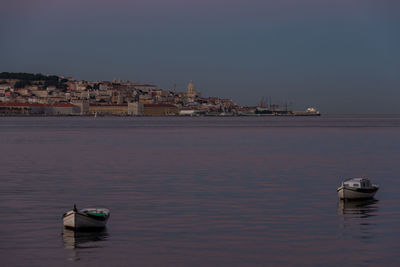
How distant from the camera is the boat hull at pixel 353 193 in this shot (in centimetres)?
2219

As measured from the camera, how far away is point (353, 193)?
22.3 m

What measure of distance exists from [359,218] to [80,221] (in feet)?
24.5

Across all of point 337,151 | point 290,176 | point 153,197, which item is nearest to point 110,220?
point 153,197

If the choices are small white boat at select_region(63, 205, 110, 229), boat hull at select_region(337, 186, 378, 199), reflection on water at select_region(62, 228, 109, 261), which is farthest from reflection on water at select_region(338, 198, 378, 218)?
reflection on water at select_region(62, 228, 109, 261)

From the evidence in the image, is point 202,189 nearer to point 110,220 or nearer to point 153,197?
point 153,197

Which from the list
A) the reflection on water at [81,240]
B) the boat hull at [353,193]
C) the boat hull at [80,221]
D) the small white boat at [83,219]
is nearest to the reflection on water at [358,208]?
the boat hull at [353,193]

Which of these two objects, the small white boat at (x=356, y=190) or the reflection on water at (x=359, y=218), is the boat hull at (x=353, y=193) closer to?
the small white boat at (x=356, y=190)

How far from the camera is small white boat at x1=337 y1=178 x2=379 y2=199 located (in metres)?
22.2

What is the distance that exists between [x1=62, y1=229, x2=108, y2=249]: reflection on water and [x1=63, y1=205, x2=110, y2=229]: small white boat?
0.14m

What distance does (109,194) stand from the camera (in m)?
23.8

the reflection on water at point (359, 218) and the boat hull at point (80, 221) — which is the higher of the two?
the boat hull at point (80, 221)

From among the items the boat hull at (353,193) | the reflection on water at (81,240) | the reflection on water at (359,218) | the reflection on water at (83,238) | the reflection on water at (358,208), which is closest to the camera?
the reflection on water at (81,240)

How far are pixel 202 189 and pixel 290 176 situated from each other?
612cm

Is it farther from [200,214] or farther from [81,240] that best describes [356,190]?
[81,240]
